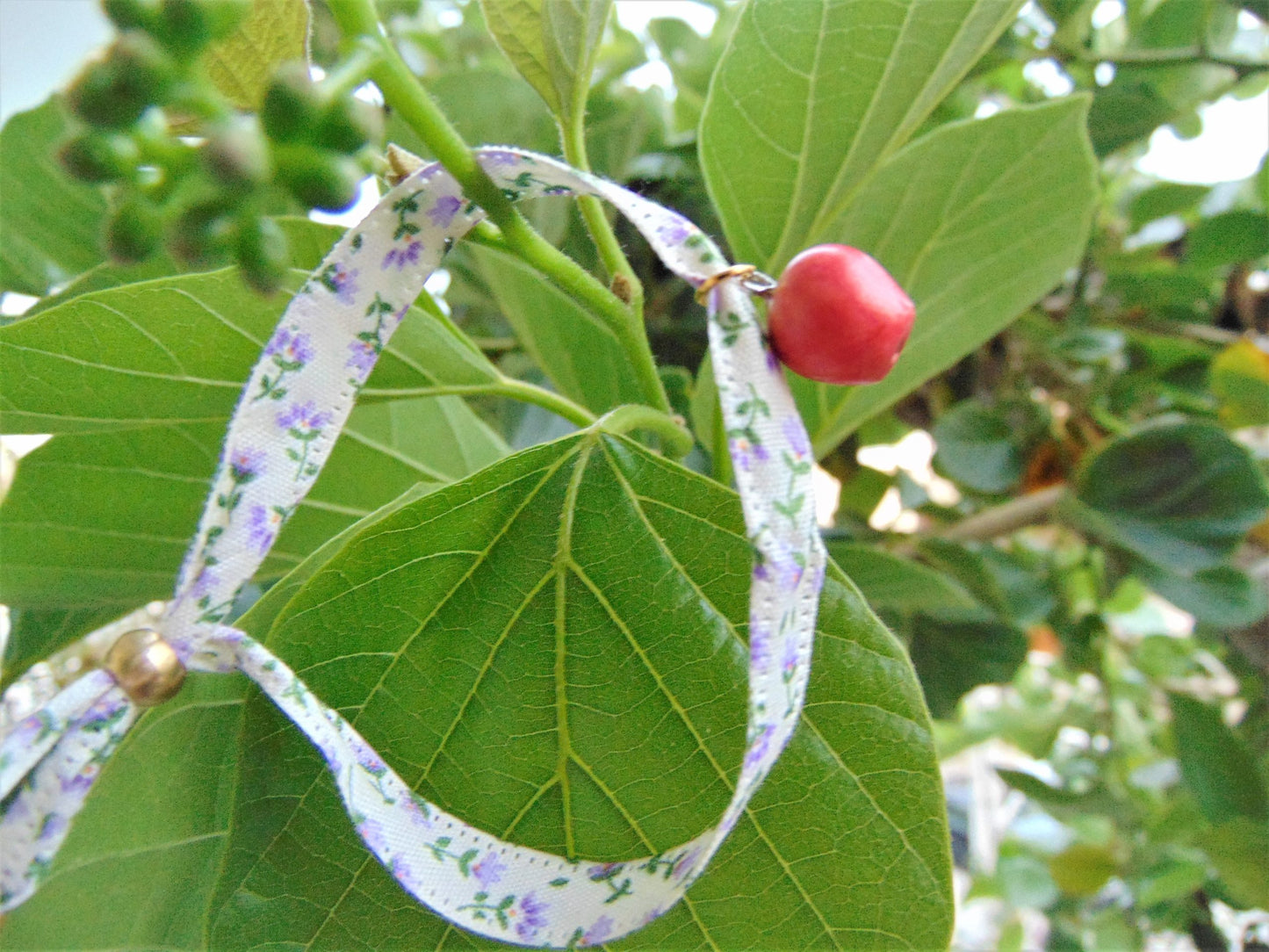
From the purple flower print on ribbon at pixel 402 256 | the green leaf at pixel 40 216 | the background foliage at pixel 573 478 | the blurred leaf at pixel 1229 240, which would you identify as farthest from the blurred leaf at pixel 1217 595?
the green leaf at pixel 40 216

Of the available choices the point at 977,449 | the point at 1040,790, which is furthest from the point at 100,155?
the point at 1040,790

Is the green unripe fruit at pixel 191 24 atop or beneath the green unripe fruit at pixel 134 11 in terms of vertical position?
beneath

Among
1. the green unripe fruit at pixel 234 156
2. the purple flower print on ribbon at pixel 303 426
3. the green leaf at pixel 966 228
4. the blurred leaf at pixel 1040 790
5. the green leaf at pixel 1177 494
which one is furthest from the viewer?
the blurred leaf at pixel 1040 790

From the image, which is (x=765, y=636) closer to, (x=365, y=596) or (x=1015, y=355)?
(x=365, y=596)

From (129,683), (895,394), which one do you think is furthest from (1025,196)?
(129,683)

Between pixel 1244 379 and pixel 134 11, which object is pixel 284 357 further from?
pixel 1244 379

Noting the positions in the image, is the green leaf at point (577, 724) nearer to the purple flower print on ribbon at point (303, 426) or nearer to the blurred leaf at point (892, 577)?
the purple flower print on ribbon at point (303, 426)
